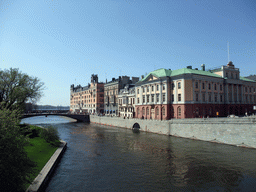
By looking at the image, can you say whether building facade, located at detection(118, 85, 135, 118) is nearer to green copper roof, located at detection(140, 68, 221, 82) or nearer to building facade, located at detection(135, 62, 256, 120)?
building facade, located at detection(135, 62, 256, 120)

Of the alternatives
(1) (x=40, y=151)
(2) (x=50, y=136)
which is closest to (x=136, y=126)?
(2) (x=50, y=136)

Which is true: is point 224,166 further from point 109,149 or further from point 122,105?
point 122,105

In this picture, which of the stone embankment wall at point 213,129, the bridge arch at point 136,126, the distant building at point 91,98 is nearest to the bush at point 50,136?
the stone embankment wall at point 213,129

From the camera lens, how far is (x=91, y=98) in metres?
128

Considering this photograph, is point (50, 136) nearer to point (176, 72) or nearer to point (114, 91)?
point (176, 72)

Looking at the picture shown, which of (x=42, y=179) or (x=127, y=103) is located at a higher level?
(x=127, y=103)

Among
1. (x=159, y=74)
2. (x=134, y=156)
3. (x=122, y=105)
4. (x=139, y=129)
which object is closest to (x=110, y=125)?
(x=122, y=105)

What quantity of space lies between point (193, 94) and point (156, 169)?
36462 mm

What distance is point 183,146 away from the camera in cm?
3838

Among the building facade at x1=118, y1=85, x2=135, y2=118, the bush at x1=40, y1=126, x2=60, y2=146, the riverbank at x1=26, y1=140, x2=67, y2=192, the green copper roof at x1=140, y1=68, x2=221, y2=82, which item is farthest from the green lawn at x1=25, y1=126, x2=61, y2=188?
the building facade at x1=118, y1=85, x2=135, y2=118

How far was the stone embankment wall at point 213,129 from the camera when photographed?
35688mm

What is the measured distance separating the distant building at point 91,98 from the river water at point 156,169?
85.6 meters

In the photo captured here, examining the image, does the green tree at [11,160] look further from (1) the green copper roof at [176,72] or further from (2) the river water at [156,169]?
(1) the green copper roof at [176,72]

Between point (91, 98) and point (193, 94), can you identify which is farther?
point (91, 98)
